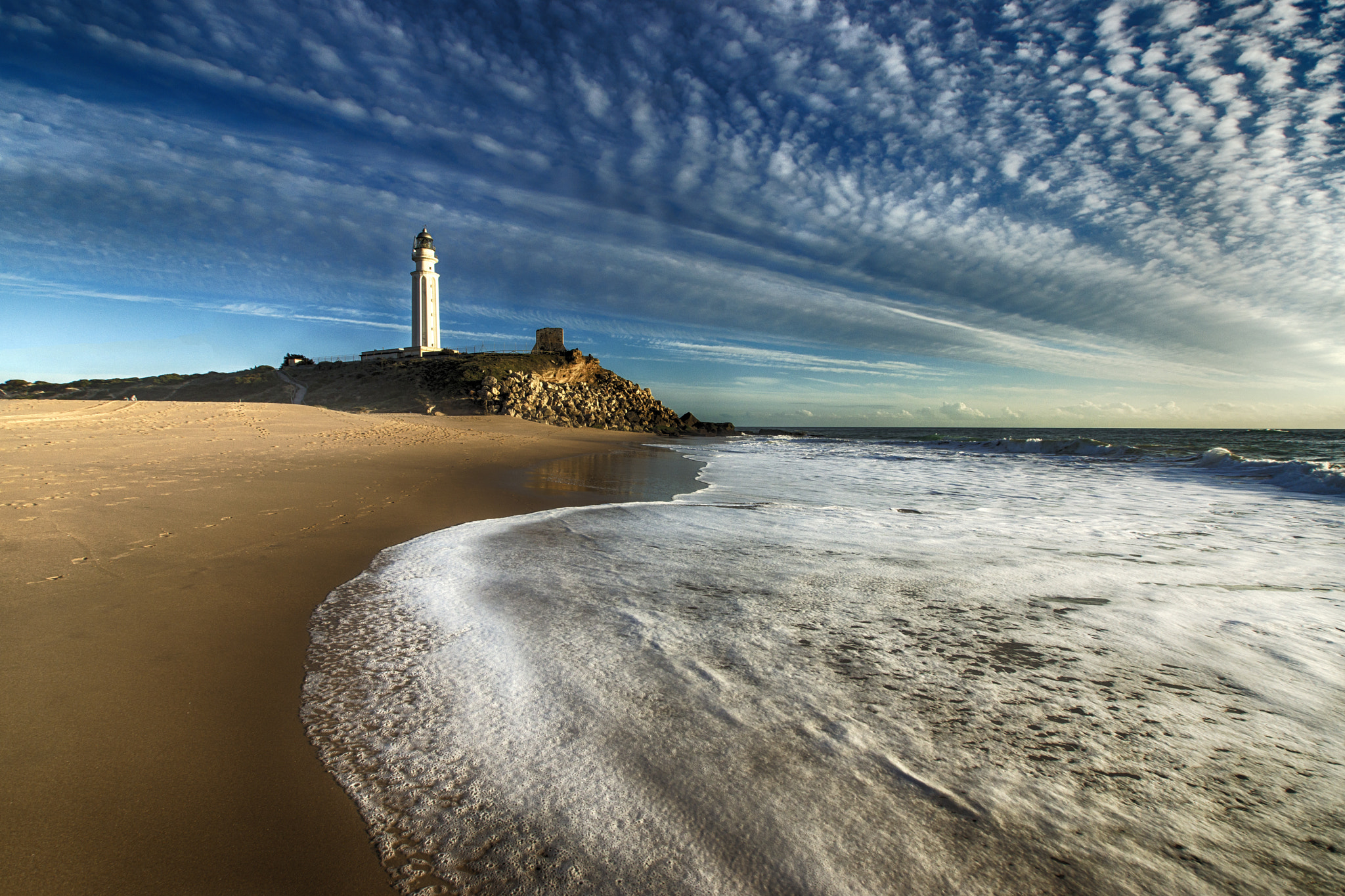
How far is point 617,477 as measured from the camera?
11109mm

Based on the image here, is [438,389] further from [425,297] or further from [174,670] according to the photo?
[174,670]

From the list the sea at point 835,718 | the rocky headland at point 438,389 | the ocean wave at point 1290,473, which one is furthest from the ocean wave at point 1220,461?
the rocky headland at point 438,389

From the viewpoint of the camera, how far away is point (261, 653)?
8.74 feet

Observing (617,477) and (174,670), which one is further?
(617,477)

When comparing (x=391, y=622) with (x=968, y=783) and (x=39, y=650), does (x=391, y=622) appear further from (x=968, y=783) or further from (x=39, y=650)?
(x=968, y=783)

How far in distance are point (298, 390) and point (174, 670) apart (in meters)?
40.0

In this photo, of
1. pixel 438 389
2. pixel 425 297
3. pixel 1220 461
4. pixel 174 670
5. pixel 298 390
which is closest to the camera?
pixel 174 670

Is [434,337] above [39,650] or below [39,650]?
above

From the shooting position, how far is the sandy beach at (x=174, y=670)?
1.48 meters

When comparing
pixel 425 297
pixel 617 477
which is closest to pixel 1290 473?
pixel 617 477

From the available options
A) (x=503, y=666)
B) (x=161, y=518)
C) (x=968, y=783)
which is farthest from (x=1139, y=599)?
(x=161, y=518)

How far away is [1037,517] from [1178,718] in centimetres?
550

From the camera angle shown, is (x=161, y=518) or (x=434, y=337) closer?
(x=161, y=518)

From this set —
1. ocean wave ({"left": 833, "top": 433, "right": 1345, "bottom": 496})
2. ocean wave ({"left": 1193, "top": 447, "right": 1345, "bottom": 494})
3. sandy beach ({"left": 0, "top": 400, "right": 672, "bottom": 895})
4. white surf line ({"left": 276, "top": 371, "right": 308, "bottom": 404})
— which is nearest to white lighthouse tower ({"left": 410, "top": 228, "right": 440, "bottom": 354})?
white surf line ({"left": 276, "top": 371, "right": 308, "bottom": 404})
